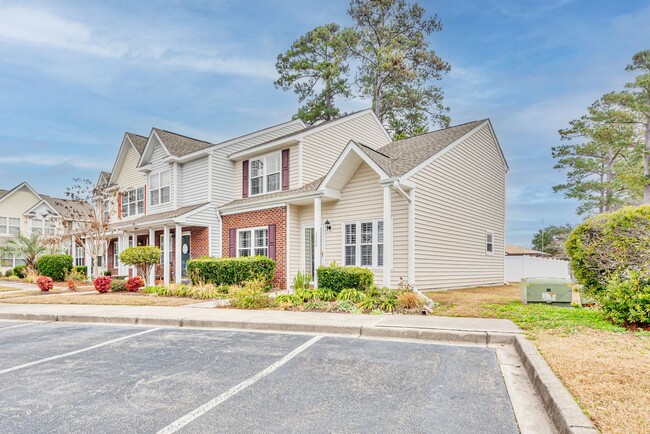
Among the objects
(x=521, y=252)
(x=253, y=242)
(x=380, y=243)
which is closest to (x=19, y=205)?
(x=253, y=242)

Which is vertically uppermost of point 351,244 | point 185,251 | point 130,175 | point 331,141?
point 331,141

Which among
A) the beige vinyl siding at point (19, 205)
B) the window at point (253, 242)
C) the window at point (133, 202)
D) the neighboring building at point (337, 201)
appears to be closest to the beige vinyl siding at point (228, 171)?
the neighboring building at point (337, 201)

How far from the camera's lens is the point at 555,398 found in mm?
3752

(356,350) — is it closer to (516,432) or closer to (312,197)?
(516,432)

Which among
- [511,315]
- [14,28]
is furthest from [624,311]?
[14,28]

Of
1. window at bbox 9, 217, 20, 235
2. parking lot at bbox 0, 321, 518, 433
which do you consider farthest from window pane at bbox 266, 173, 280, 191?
window at bbox 9, 217, 20, 235

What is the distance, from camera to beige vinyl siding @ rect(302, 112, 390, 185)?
17.6 metres

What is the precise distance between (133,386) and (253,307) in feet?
20.5

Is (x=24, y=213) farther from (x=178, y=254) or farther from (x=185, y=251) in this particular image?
(x=185, y=251)

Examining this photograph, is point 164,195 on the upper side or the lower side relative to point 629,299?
upper

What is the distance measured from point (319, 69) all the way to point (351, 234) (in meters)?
20.8

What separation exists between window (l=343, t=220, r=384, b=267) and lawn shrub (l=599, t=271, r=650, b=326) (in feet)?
24.2

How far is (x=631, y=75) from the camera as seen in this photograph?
27.6m

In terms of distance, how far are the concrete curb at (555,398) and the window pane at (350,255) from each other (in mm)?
9490
